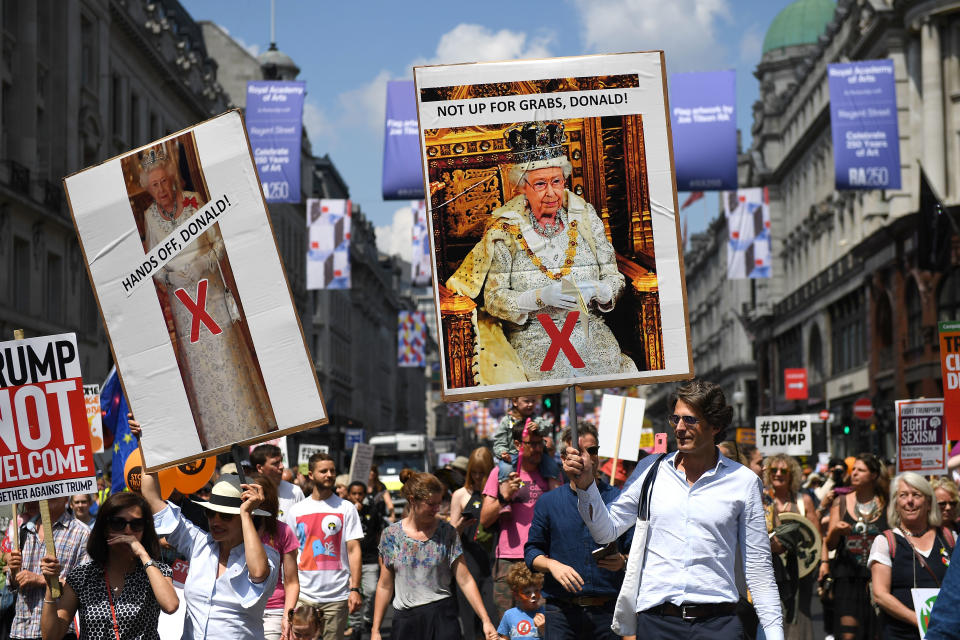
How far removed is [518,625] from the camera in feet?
30.0

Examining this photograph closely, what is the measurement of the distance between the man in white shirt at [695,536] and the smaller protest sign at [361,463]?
13.5 metres

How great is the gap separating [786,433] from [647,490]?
14465 mm

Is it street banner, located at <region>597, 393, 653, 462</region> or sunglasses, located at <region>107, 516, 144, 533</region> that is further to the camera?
street banner, located at <region>597, 393, 653, 462</region>

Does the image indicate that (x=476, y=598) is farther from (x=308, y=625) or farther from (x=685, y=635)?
(x=685, y=635)

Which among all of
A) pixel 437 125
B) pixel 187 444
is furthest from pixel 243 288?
pixel 437 125

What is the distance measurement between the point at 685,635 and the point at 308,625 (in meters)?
3.81

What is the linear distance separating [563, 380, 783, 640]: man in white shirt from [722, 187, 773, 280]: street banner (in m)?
34.2

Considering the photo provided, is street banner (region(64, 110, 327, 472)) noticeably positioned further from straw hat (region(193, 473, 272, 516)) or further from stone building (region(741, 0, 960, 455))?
stone building (region(741, 0, 960, 455))

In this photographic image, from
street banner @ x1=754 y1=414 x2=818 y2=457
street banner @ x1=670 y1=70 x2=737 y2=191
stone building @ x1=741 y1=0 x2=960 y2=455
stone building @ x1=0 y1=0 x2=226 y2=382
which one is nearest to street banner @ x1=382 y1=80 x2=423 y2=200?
street banner @ x1=670 y1=70 x2=737 y2=191

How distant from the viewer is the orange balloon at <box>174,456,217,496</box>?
9.38 m

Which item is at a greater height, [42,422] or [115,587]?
[42,422]

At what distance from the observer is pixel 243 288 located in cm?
725

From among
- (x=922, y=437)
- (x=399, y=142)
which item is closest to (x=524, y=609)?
(x=922, y=437)

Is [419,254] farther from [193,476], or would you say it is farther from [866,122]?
[193,476]
